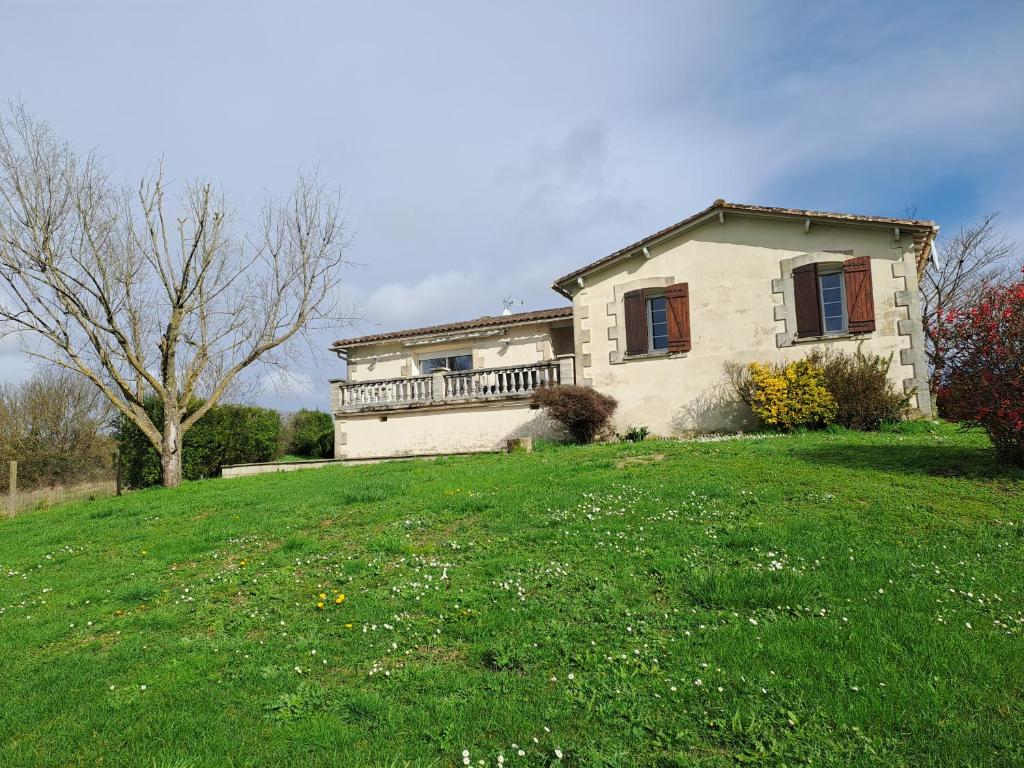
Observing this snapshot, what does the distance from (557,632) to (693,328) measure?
42.0 feet

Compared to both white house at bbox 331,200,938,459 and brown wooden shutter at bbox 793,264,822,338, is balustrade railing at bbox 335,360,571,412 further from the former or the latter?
brown wooden shutter at bbox 793,264,822,338

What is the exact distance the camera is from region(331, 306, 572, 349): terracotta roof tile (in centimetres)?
2036

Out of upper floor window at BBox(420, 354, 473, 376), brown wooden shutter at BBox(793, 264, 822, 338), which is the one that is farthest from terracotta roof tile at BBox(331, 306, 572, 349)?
brown wooden shutter at BBox(793, 264, 822, 338)

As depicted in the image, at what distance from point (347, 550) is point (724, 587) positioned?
403cm

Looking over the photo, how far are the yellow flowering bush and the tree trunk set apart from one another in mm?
14813

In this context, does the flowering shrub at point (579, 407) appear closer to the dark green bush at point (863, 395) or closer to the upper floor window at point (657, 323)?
the upper floor window at point (657, 323)

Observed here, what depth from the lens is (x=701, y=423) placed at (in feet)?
51.1

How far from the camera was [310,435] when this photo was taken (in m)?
25.6

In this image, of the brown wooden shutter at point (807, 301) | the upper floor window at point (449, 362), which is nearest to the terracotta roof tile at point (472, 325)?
the upper floor window at point (449, 362)

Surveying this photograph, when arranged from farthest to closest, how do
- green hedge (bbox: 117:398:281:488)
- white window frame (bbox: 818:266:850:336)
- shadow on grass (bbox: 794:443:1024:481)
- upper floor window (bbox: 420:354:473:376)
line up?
1. upper floor window (bbox: 420:354:473:376)
2. green hedge (bbox: 117:398:281:488)
3. white window frame (bbox: 818:266:850:336)
4. shadow on grass (bbox: 794:443:1024:481)

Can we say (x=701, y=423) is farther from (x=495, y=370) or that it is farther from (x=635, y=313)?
(x=495, y=370)

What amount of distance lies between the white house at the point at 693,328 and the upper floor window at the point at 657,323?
32 mm

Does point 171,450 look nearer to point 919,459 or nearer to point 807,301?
point 919,459

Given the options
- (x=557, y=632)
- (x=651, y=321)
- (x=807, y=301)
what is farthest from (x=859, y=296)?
(x=557, y=632)
